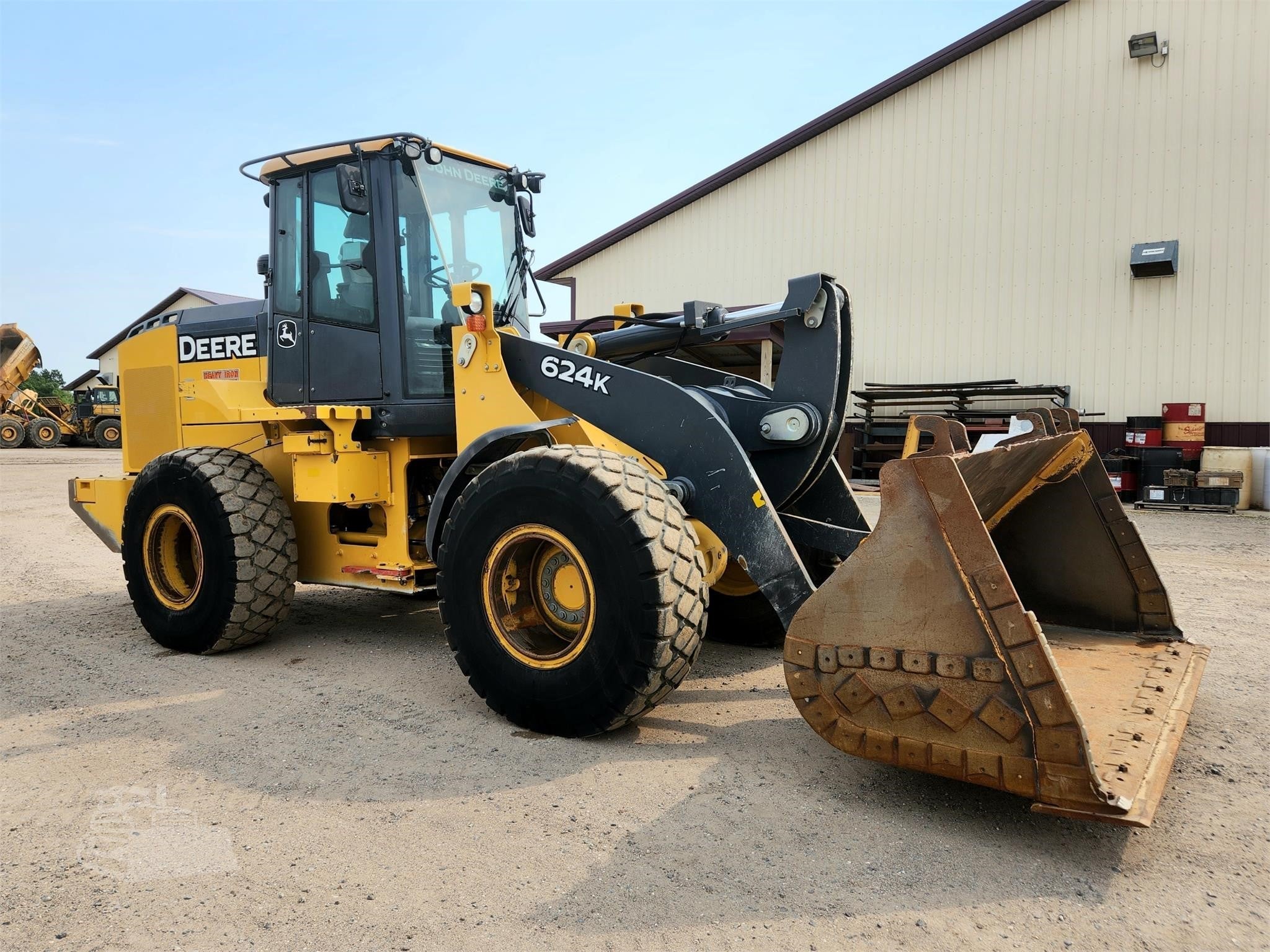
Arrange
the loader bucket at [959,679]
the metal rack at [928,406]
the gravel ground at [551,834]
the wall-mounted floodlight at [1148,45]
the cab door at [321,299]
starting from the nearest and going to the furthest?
the gravel ground at [551,834] → the loader bucket at [959,679] → the cab door at [321,299] → the wall-mounted floodlight at [1148,45] → the metal rack at [928,406]

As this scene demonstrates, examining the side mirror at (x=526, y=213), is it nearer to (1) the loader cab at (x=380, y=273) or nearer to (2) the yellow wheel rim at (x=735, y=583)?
(1) the loader cab at (x=380, y=273)

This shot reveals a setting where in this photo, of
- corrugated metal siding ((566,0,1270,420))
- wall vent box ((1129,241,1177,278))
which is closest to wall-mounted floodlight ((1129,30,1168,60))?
corrugated metal siding ((566,0,1270,420))

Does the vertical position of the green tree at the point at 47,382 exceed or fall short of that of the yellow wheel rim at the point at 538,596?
it exceeds it

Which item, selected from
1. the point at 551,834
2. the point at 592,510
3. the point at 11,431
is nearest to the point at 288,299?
the point at 592,510

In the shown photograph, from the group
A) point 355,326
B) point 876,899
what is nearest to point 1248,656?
point 876,899

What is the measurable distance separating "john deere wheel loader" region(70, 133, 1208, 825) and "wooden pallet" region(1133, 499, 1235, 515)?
10253 mm

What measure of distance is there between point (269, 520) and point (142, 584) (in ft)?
3.36

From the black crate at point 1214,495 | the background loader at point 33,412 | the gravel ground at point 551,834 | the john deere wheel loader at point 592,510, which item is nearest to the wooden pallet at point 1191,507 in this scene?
the black crate at point 1214,495

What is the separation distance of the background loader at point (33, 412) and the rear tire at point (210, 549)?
2979 centimetres

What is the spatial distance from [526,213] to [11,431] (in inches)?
1332

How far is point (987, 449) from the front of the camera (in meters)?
3.66

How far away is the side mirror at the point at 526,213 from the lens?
5.71m

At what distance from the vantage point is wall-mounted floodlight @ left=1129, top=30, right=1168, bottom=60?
14.8 m

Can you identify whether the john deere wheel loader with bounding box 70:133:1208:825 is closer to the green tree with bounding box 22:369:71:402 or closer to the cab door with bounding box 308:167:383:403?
the cab door with bounding box 308:167:383:403
